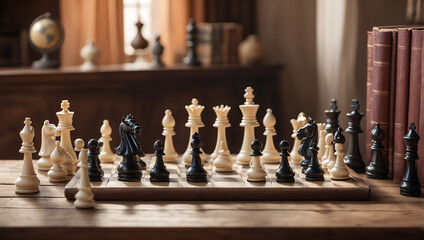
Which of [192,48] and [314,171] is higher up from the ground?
[192,48]

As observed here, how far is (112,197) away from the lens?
1.71 meters

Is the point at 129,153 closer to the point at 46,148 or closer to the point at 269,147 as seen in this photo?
the point at 46,148

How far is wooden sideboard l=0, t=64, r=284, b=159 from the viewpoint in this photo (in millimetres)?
3723

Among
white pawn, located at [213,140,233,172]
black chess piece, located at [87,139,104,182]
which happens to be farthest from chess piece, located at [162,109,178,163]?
black chess piece, located at [87,139,104,182]

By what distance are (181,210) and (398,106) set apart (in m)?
0.73

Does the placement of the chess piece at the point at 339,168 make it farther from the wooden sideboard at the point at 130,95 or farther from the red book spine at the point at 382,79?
the wooden sideboard at the point at 130,95

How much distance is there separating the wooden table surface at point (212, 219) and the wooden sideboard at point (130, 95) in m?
2.06

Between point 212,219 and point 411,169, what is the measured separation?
592 millimetres

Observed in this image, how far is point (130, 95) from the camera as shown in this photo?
3895mm

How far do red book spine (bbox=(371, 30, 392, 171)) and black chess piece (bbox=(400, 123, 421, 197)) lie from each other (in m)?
0.22

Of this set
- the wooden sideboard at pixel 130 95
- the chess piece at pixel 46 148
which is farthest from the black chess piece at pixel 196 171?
the wooden sideboard at pixel 130 95

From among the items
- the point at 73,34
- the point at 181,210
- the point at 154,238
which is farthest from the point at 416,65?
the point at 73,34

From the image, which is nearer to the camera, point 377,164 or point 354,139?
point 377,164

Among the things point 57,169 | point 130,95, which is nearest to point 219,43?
point 130,95
